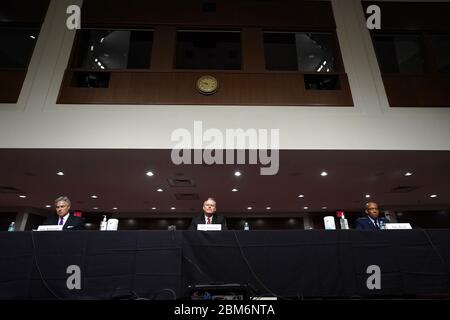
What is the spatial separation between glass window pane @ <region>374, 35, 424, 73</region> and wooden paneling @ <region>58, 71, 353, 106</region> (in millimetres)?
1119

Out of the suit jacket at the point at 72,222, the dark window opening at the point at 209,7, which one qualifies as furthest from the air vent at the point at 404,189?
the suit jacket at the point at 72,222

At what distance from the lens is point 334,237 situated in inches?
83.2

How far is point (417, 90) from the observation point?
4574mm

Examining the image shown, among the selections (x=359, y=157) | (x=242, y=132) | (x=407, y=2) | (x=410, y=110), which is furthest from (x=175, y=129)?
(x=407, y=2)

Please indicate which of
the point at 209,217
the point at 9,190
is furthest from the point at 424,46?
the point at 9,190

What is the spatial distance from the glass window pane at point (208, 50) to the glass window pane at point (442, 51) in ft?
12.6

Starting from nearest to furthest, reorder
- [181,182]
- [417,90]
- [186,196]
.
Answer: [417,90]
[181,182]
[186,196]

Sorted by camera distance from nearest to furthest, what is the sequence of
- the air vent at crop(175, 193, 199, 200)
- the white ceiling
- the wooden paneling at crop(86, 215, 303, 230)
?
the white ceiling < the air vent at crop(175, 193, 199, 200) < the wooden paneling at crop(86, 215, 303, 230)

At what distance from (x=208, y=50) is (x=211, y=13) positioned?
0.78 metres

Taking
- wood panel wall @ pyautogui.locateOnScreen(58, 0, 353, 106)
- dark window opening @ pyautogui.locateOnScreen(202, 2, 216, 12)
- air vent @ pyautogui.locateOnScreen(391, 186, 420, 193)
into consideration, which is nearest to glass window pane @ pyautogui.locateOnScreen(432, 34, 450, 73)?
wood panel wall @ pyautogui.locateOnScreen(58, 0, 353, 106)

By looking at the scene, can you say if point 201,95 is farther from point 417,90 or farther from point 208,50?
point 417,90

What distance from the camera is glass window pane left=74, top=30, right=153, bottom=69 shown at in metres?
4.88

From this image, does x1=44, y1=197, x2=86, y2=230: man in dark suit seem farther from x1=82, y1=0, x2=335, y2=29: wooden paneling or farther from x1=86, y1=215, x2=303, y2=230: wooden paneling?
x1=86, y1=215, x2=303, y2=230: wooden paneling

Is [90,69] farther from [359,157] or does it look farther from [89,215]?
[89,215]
